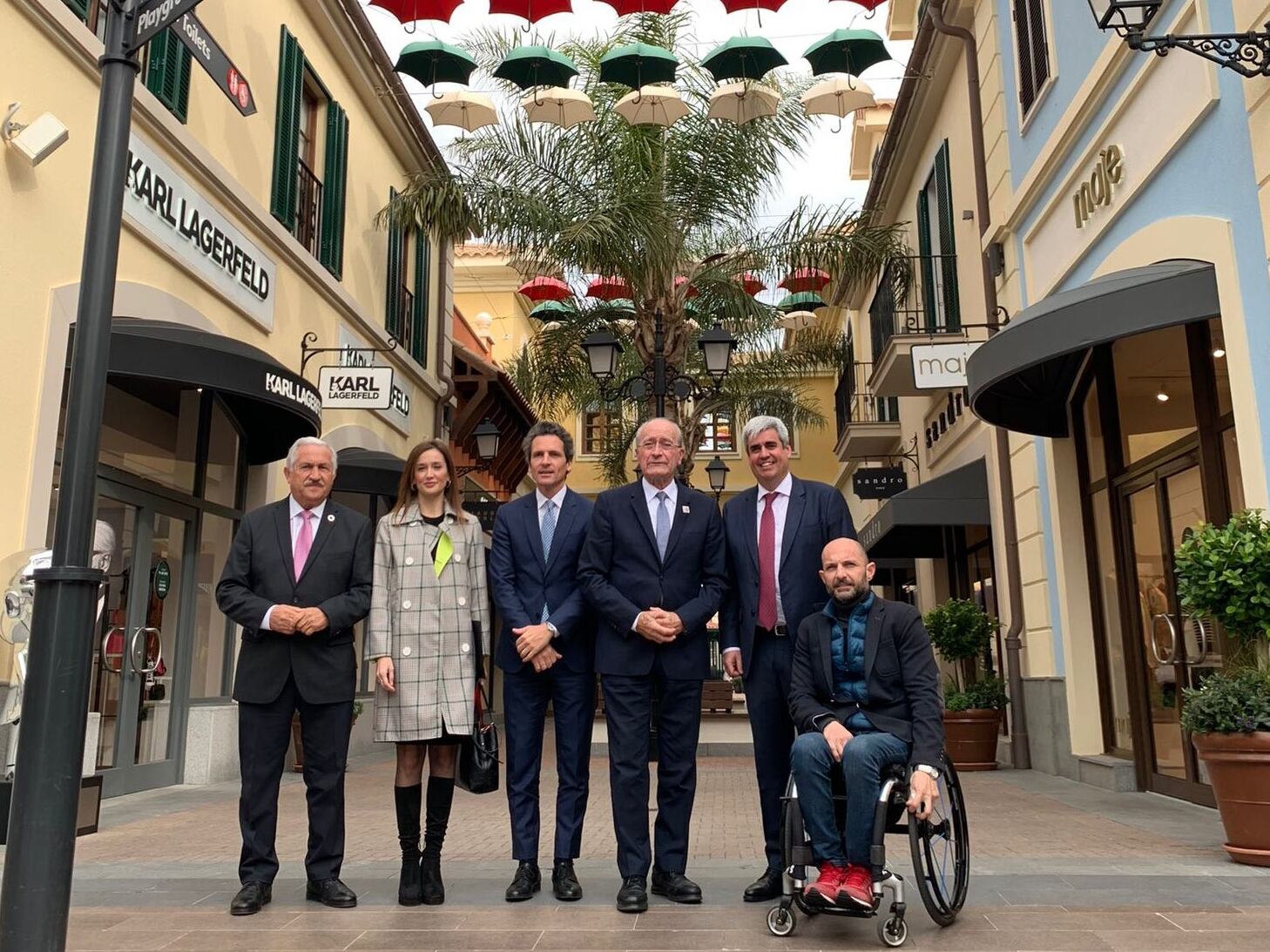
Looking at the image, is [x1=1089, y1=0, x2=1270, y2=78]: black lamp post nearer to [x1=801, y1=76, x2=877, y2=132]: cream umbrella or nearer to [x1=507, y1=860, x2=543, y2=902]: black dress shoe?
[x1=507, y1=860, x2=543, y2=902]: black dress shoe

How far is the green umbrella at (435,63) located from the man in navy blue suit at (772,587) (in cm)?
851

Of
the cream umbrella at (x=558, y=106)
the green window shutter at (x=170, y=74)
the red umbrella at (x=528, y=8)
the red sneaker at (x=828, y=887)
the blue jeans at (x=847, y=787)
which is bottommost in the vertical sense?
the red sneaker at (x=828, y=887)


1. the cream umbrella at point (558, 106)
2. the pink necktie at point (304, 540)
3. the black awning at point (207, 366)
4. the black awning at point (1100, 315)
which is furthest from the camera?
the cream umbrella at point (558, 106)

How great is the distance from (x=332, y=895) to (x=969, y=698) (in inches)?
306

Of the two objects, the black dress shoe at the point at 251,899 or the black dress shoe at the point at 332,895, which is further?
the black dress shoe at the point at 332,895

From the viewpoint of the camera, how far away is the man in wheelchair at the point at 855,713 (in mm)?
3732

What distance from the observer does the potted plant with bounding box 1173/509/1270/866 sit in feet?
16.1

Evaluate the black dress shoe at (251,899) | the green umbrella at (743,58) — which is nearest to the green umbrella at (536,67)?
the green umbrella at (743,58)

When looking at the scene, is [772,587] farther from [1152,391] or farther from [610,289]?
[610,289]

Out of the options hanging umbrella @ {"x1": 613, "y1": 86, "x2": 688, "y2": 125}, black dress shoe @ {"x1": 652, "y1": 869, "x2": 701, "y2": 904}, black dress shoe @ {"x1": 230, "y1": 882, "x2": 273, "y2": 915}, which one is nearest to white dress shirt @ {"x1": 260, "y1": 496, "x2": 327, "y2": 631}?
black dress shoe @ {"x1": 230, "y1": 882, "x2": 273, "y2": 915}

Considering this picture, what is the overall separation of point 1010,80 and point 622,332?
8.09 metres

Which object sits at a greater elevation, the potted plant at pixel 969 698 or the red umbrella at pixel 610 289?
the red umbrella at pixel 610 289

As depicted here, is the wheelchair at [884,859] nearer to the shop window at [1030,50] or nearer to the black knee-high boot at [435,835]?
the black knee-high boot at [435,835]

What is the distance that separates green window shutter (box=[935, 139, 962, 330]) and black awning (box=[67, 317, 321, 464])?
25.0ft
